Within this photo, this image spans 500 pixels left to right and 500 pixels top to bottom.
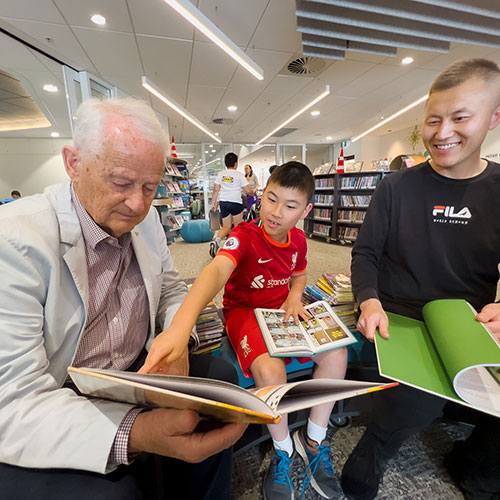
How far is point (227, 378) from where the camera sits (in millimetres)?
835

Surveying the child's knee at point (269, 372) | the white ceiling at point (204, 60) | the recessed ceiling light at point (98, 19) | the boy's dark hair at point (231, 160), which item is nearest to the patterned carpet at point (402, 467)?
the child's knee at point (269, 372)

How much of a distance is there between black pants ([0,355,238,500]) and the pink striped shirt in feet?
0.76

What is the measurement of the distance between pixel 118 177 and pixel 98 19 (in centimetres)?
373

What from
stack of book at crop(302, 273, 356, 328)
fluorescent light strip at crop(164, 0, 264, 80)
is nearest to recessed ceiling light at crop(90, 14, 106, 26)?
fluorescent light strip at crop(164, 0, 264, 80)

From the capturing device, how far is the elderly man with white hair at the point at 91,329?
476 mm

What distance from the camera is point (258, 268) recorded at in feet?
3.86

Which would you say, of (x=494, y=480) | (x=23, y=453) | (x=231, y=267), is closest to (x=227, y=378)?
(x=231, y=267)

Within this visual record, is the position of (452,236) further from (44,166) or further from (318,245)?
(44,166)

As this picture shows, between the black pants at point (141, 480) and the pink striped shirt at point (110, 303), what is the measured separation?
0.23m

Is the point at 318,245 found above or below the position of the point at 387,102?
below

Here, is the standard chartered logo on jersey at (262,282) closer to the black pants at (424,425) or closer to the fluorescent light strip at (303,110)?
the black pants at (424,425)

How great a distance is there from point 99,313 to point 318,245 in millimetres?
4972

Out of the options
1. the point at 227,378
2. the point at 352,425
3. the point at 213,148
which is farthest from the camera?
the point at 213,148

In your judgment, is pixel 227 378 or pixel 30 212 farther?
pixel 227 378
